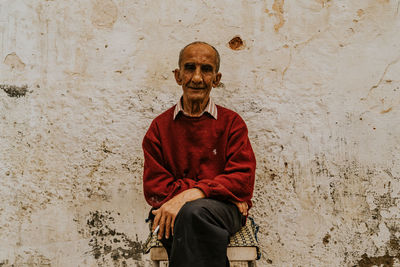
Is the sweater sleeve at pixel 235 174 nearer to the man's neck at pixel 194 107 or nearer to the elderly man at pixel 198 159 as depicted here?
the elderly man at pixel 198 159

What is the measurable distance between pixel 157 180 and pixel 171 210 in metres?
0.22

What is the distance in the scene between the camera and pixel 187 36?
7.27 ft

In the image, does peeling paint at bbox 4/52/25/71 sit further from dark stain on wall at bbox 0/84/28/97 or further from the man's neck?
the man's neck

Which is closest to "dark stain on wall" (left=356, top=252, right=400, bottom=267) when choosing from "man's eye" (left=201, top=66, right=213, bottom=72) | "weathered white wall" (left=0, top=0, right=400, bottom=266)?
"weathered white wall" (left=0, top=0, right=400, bottom=266)

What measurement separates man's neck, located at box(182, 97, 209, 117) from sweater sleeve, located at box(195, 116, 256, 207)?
6.7 inches

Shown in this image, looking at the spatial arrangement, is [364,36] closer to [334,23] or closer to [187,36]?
[334,23]

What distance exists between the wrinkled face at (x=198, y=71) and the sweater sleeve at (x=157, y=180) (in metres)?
0.29

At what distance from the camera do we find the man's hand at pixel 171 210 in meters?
1.49

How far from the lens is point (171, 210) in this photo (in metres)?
1.49

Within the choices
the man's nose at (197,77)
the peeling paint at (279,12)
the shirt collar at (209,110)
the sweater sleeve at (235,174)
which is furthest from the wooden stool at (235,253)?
the peeling paint at (279,12)

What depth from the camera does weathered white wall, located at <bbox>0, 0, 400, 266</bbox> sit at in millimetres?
2148

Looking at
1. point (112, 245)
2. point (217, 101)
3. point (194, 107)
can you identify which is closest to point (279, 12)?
point (217, 101)

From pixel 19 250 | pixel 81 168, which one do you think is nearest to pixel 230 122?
pixel 81 168

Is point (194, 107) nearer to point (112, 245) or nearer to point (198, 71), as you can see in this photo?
point (198, 71)
